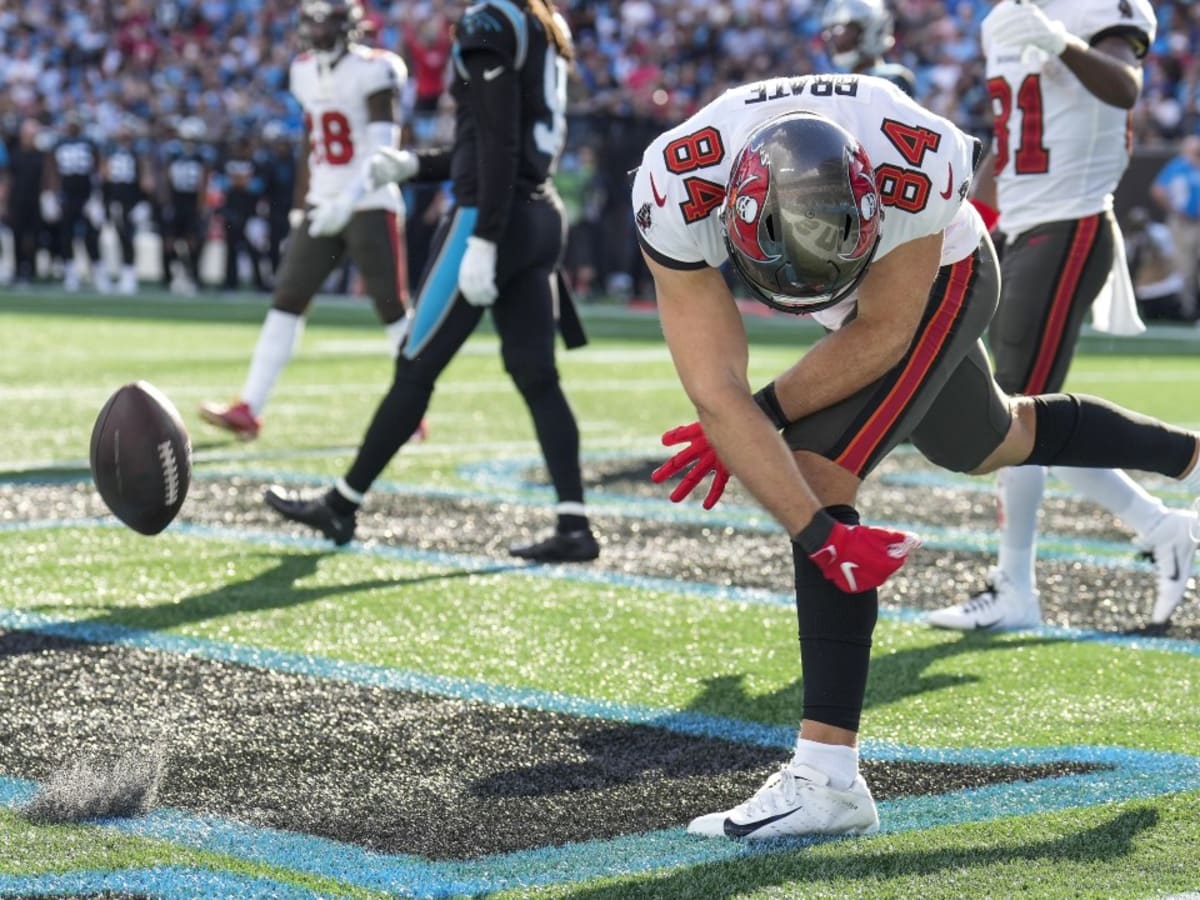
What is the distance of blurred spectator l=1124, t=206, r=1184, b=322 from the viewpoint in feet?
50.9

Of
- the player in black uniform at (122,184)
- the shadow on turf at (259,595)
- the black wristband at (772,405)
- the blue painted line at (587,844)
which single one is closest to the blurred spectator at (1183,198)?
the player in black uniform at (122,184)

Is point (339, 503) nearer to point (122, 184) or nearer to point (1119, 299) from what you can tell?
point (1119, 299)

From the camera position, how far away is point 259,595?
4.66m

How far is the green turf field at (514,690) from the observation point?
2.67m

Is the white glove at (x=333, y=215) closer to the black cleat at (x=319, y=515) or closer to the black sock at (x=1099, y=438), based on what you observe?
the black cleat at (x=319, y=515)

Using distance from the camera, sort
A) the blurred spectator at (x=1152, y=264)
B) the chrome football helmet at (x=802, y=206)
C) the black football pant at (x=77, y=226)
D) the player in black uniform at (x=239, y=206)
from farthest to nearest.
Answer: the black football pant at (x=77, y=226), the player in black uniform at (x=239, y=206), the blurred spectator at (x=1152, y=264), the chrome football helmet at (x=802, y=206)

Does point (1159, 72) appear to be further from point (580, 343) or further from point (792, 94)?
point (792, 94)

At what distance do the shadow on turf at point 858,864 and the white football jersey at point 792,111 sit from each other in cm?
96

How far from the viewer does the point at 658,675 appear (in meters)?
3.95

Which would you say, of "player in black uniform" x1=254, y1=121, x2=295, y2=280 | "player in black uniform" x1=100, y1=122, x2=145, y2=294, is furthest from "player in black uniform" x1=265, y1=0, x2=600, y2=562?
"player in black uniform" x1=100, y1=122, x2=145, y2=294

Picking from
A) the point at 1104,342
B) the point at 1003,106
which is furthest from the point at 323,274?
the point at 1104,342

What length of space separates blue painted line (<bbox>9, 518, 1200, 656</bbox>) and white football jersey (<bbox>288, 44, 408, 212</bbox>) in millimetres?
2293

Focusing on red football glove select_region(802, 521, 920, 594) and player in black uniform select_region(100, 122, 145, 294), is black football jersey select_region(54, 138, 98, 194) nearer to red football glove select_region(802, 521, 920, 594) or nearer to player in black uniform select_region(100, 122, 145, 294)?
player in black uniform select_region(100, 122, 145, 294)

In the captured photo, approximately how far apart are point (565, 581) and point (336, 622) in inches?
32.2
